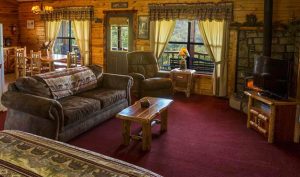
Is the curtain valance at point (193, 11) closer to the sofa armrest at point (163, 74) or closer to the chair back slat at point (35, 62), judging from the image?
the sofa armrest at point (163, 74)

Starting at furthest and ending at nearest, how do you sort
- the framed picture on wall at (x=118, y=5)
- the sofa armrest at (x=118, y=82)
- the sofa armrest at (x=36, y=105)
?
the framed picture on wall at (x=118, y=5) → the sofa armrest at (x=118, y=82) → the sofa armrest at (x=36, y=105)

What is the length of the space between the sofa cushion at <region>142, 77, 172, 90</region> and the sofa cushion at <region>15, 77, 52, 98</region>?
2.30 m

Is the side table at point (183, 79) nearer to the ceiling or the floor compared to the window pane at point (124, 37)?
nearer to the floor

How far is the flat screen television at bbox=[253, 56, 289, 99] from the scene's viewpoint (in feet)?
13.2

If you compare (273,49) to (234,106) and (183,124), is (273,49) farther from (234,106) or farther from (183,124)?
(183,124)

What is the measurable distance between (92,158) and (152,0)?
597 centimetres

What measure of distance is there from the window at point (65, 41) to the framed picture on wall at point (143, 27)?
238cm

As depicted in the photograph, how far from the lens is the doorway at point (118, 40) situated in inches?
293

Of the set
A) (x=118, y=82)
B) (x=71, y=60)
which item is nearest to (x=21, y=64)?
(x=71, y=60)

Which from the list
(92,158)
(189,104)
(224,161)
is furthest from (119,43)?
(92,158)

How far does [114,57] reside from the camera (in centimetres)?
780

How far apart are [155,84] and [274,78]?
Answer: 95.3 inches

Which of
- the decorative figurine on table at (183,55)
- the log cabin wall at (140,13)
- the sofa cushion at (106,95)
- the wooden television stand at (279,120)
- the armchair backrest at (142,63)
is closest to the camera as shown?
the wooden television stand at (279,120)

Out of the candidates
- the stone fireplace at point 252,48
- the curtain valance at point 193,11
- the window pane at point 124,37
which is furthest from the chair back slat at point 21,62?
the stone fireplace at point 252,48
